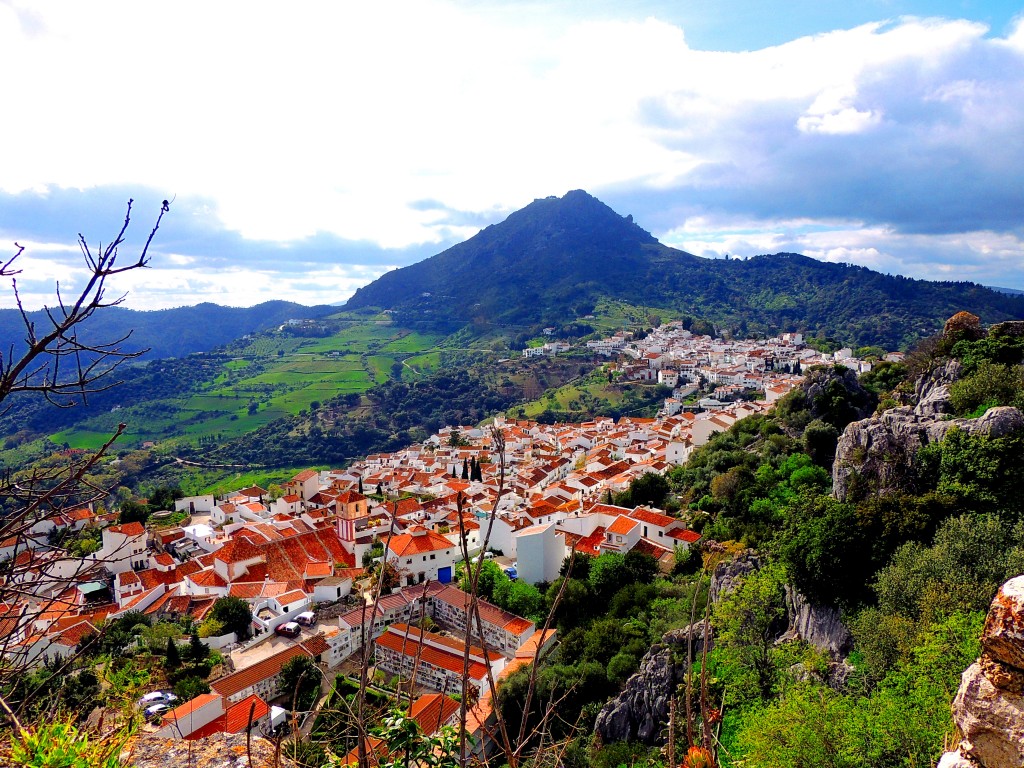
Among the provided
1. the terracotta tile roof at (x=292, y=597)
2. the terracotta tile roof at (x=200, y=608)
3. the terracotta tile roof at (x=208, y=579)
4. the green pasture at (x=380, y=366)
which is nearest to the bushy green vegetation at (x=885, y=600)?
the terracotta tile roof at (x=292, y=597)

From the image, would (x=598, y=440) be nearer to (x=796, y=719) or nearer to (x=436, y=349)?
(x=796, y=719)

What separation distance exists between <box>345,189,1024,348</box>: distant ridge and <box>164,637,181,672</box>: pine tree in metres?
98.2

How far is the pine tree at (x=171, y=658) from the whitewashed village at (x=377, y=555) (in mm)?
1401

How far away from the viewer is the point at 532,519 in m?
25.2

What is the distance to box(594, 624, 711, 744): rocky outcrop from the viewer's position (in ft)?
38.8

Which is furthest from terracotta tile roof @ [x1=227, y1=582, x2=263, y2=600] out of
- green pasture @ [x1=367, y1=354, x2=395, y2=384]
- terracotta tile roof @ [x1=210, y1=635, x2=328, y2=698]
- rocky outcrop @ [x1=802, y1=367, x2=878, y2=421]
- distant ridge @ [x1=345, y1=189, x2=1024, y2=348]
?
distant ridge @ [x1=345, y1=189, x2=1024, y2=348]

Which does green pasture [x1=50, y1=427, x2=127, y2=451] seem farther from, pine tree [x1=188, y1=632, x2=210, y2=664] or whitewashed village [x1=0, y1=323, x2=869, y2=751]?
pine tree [x1=188, y1=632, x2=210, y2=664]

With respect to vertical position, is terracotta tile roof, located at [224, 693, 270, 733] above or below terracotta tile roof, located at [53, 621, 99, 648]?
above

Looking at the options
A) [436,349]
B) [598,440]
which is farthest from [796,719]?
[436,349]

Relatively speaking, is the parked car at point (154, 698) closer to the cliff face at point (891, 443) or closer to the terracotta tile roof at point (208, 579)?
the terracotta tile roof at point (208, 579)

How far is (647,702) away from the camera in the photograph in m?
12.0

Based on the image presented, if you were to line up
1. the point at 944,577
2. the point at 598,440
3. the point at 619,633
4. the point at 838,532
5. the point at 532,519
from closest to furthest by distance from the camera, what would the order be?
Answer: the point at 944,577 → the point at 838,532 → the point at 619,633 → the point at 532,519 → the point at 598,440

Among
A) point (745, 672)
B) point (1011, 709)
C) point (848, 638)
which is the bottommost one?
point (745, 672)

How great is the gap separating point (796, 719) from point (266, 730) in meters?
12.5
